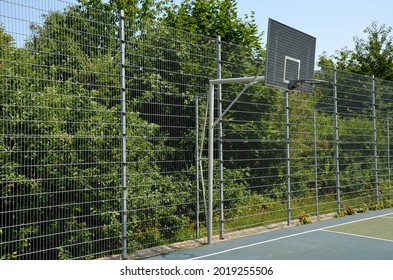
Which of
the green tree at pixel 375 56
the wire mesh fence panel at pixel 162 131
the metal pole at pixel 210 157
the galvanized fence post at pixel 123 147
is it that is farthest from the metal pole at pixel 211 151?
the green tree at pixel 375 56

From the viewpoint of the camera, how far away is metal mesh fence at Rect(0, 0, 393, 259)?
6.00 meters

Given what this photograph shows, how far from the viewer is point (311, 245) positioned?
809 cm

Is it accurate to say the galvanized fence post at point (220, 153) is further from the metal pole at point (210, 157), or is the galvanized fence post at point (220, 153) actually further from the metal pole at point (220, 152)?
the metal pole at point (210, 157)

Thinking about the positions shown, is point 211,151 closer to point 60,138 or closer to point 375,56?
point 60,138

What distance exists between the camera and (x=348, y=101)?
1201 centimetres

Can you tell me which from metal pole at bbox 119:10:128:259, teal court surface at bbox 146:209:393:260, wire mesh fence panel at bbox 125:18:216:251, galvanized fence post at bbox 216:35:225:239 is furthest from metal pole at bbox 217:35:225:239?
metal pole at bbox 119:10:128:259

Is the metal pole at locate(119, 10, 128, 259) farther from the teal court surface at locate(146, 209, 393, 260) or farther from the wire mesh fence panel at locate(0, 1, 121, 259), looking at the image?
the teal court surface at locate(146, 209, 393, 260)

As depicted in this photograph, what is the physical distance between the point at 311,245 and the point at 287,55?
3.17m

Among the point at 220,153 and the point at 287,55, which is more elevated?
the point at 287,55

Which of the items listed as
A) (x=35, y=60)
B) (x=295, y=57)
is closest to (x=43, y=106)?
(x=35, y=60)

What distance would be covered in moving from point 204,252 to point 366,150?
264 inches

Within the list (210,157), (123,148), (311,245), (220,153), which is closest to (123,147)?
(123,148)

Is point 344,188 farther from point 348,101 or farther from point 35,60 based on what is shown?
point 35,60

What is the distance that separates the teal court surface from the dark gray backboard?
2607 millimetres
